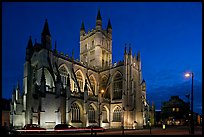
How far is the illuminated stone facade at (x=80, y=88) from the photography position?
39.2 m

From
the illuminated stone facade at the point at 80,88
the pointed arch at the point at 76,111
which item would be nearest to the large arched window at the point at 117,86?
the illuminated stone facade at the point at 80,88

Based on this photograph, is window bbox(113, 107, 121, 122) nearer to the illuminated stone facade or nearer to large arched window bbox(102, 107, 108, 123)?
the illuminated stone facade

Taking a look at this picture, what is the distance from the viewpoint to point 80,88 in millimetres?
51938

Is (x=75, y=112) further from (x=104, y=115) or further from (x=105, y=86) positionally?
(x=105, y=86)

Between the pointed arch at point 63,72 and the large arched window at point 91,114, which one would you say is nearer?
the pointed arch at point 63,72

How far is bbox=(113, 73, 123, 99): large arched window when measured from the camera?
5443cm

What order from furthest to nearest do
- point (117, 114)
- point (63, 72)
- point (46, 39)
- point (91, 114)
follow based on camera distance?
point (117, 114) → point (63, 72) → point (91, 114) → point (46, 39)

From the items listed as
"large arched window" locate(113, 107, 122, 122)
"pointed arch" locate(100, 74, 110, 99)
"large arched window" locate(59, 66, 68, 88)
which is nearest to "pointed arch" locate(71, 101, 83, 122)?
"large arched window" locate(59, 66, 68, 88)

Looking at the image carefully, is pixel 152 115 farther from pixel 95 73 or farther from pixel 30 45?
pixel 30 45

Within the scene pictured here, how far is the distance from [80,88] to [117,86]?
8.82 meters

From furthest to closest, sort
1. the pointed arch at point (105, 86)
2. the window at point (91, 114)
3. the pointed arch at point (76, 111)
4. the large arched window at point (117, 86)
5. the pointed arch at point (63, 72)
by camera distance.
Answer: the pointed arch at point (105, 86) → the large arched window at point (117, 86) → the window at point (91, 114) → the pointed arch at point (63, 72) → the pointed arch at point (76, 111)

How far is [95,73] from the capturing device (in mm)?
57719

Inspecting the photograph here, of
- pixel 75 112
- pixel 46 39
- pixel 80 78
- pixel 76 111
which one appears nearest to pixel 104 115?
pixel 80 78

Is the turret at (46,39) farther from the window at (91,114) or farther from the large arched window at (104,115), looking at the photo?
the large arched window at (104,115)
